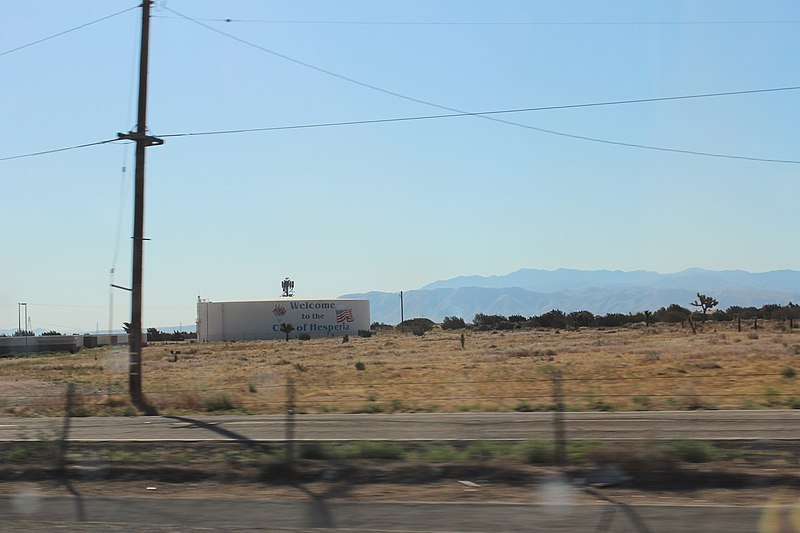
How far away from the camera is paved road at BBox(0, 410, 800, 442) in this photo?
14047mm

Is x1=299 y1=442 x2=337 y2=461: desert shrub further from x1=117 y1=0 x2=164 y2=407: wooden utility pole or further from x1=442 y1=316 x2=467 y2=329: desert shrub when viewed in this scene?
x1=442 y1=316 x2=467 y2=329: desert shrub

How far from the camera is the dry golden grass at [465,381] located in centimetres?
2100

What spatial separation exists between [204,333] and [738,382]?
86.3m

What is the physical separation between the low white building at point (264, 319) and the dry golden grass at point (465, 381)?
53.0m

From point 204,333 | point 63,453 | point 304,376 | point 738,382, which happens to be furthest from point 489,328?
point 63,453

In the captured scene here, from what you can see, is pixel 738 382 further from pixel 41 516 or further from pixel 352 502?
pixel 41 516

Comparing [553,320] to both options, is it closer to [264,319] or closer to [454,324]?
[454,324]

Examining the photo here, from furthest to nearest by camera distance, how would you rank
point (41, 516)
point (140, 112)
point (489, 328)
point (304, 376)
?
point (489, 328)
point (304, 376)
point (140, 112)
point (41, 516)

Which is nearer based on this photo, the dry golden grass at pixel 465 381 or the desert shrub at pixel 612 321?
the dry golden grass at pixel 465 381

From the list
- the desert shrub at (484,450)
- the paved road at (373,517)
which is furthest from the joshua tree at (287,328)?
the paved road at (373,517)

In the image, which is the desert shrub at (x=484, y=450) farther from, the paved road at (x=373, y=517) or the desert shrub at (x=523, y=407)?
the desert shrub at (x=523, y=407)

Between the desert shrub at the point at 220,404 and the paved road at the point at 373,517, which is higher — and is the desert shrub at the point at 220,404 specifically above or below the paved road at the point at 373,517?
above

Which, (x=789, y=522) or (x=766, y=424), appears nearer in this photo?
(x=789, y=522)

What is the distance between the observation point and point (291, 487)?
9688 mm
